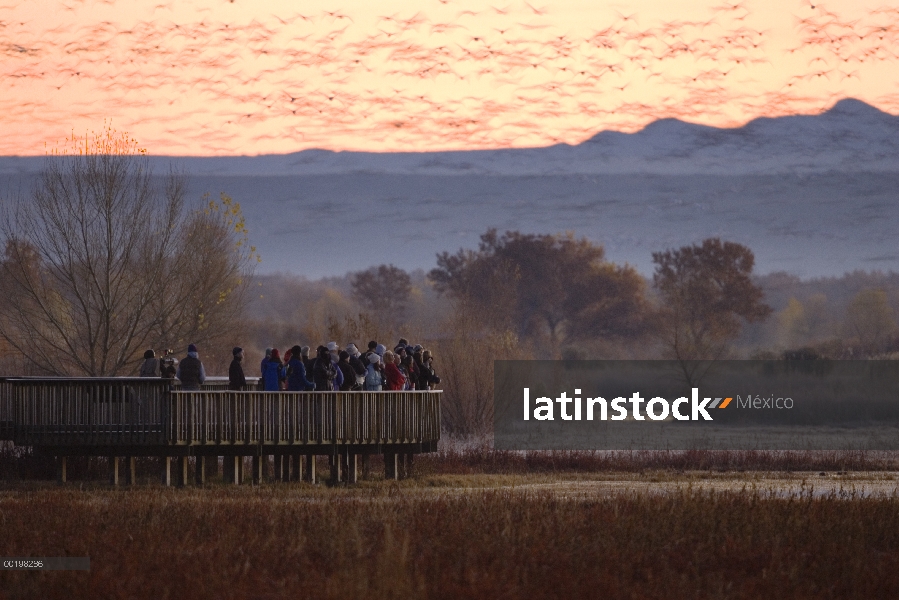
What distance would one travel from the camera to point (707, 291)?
430 feet

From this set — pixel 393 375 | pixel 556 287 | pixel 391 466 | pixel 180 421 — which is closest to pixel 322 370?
pixel 393 375

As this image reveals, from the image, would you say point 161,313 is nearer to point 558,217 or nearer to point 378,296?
point 378,296

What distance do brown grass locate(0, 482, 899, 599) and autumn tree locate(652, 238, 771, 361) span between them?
9701cm

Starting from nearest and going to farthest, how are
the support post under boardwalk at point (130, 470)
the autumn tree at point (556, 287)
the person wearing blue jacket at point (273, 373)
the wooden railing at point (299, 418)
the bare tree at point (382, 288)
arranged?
1. the wooden railing at point (299, 418)
2. the support post under boardwalk at point (130, 470)
3. the person wearing blue jacket at point (273, 373)
4. the autumn tree at point (556, 287)
5. the bare tree at point (382, 288)

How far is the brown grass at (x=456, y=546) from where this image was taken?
17.9 meters

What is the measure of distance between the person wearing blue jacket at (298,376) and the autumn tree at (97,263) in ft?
61.9

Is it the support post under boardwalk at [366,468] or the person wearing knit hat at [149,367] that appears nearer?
the person wearing knit hat at [149,367]

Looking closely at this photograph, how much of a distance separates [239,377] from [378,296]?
131m

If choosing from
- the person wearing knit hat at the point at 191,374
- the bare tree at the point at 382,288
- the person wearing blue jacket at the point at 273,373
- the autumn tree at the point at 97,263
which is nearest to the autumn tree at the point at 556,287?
the bare tree at the point at 382,288

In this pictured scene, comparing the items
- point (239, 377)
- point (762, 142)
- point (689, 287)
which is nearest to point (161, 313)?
point (239, 377)

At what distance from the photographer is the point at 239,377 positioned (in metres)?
30.8

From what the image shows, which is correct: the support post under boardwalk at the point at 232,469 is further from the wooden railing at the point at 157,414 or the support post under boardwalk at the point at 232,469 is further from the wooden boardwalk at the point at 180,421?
the wooden railing at the point at 157,414

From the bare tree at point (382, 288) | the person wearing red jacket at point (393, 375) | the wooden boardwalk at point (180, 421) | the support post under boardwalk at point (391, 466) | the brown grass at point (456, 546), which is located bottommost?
the brown grass at point (456, 546)

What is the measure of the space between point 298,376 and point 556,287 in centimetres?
10476
